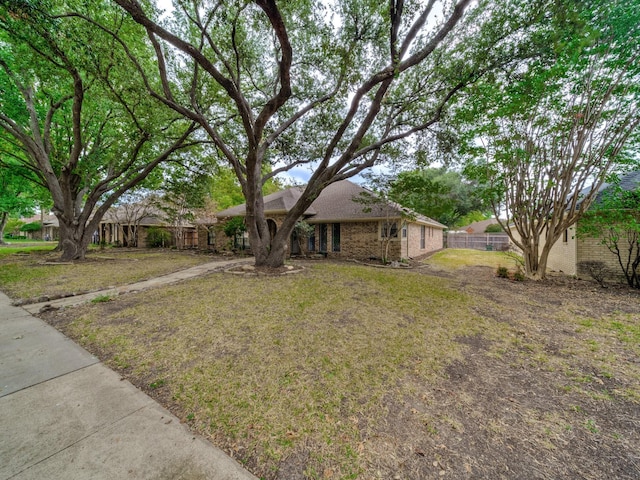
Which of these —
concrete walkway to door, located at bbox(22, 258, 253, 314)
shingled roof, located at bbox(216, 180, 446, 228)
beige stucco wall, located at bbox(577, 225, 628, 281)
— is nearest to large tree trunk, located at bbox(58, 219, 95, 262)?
concrete walkway to door, located at bbox(22, 258, 253, 314)

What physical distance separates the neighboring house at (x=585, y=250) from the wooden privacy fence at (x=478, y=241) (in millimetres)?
12614

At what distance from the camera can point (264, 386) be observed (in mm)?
2561

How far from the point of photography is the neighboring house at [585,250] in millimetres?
7805

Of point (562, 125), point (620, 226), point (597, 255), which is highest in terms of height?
point (562, 125)

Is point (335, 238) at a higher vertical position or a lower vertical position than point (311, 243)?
higher

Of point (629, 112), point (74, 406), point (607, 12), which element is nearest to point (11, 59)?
point (74, 406)

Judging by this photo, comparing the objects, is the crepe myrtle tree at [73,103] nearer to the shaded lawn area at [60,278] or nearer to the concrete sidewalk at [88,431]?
the shaded lawn area at [60,278]

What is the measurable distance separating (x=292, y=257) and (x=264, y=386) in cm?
1155

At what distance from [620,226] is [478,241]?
1890 cm

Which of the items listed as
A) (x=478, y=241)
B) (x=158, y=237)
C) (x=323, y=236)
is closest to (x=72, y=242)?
(x=158, y=237)

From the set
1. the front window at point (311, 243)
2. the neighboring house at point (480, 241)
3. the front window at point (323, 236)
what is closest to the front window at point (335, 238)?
the front window at point (323, 236)

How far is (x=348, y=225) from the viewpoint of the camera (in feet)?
44.0

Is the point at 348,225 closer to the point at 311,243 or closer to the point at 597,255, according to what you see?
the point at 311,243

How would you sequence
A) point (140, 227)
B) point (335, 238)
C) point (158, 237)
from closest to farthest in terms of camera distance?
point (335, 238) < point (158, 237) < point (140, 227)
